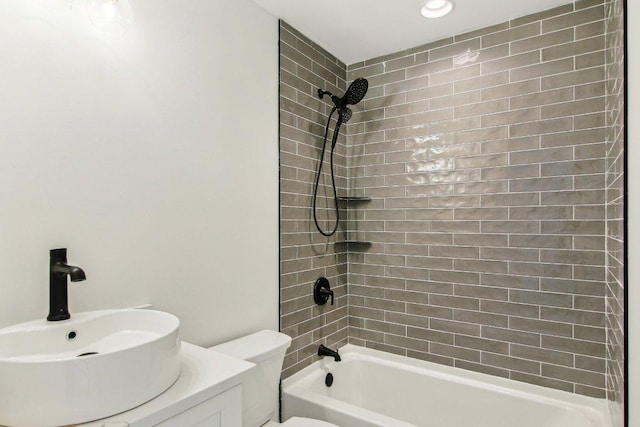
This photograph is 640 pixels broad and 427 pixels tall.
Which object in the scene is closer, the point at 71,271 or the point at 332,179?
the point at 71,271

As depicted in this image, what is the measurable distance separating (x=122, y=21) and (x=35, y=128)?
51cm

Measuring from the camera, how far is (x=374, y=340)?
8.71 feet

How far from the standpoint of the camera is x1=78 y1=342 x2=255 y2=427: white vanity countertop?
2.83 ft

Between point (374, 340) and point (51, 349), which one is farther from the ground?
point (51, 349)

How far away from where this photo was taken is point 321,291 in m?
2.45

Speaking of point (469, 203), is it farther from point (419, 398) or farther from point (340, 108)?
point (419, 398)

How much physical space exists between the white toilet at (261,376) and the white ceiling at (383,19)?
5.94 ft

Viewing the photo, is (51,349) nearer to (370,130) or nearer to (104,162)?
(104,162)

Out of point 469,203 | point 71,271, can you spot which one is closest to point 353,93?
point 469,203

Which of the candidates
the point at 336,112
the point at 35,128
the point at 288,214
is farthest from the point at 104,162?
the point at 336,112

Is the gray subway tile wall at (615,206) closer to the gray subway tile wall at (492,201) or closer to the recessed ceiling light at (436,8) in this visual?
the gray subway tile wall at (492,201)
